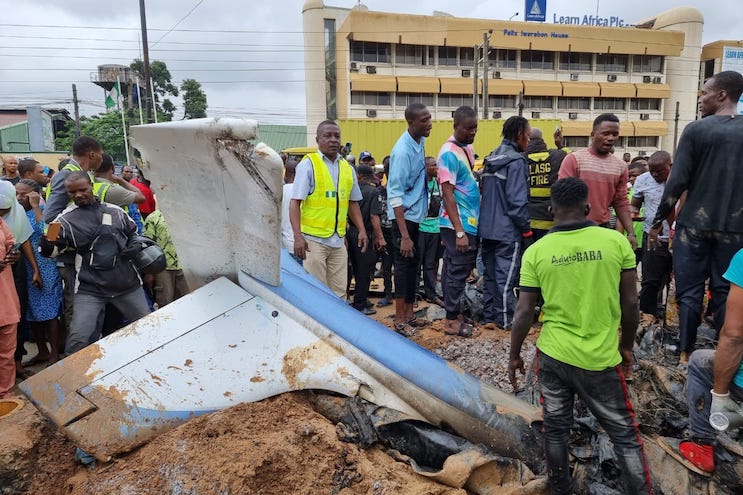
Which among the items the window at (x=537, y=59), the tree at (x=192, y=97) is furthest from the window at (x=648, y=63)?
the tree at (x=192, y=97)

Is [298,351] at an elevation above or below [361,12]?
below

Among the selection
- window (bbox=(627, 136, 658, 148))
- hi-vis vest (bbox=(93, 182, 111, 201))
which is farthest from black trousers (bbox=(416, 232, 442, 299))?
window (bbox=(627, 136, 658, 148))

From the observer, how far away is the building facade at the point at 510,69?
31.9 metres

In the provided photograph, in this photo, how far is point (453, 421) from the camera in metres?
2.33

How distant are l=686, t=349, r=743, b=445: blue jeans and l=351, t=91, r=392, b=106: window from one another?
1226 inches

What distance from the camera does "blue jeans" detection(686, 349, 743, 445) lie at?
236cm

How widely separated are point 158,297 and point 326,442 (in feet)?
11.1

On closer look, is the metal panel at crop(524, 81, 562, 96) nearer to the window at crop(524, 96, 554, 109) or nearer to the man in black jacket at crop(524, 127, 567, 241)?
the window at crop(524, 96, 554, 109)

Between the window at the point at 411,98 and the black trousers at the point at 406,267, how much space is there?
2915 centimetres

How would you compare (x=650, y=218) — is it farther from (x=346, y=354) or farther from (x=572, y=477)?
(x=346, y=354)

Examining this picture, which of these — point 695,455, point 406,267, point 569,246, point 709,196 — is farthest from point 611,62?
point 569,246

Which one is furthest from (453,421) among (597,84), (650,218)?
(597,84)

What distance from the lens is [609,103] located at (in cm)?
3703

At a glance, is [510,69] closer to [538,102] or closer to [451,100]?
[538,102]
